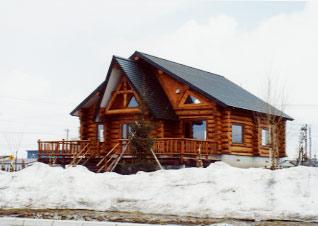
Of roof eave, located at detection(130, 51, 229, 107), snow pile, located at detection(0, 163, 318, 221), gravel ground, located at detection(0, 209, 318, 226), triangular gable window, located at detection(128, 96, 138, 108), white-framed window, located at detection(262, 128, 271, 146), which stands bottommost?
gravel ground, located at detection(0, 209, 318, 226)

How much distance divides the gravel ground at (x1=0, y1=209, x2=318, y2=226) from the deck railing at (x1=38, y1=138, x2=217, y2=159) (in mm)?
9231

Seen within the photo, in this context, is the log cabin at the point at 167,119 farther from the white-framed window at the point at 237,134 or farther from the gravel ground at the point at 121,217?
the gravel ground at the point at 121,217

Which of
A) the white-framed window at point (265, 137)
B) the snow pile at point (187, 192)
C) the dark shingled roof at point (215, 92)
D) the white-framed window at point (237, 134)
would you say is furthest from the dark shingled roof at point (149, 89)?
the snow pile at point (187, 192)

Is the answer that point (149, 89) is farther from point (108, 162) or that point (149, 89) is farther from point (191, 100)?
point (108, 162)

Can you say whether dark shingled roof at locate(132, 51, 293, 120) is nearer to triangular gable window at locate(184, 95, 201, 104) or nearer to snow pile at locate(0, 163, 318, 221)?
triangular gable window at locate(184, 95, 201, 104)

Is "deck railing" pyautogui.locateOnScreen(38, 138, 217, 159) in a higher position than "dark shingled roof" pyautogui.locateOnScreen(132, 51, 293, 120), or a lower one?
lower

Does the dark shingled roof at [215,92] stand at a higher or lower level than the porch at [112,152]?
higher

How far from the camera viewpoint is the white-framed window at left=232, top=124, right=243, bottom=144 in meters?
27.9

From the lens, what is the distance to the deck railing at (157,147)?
23953mm

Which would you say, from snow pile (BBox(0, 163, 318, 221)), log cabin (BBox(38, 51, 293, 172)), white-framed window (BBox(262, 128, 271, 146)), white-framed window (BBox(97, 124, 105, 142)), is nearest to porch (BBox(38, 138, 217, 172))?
log cabin (BBox(38, 51, 293, 172))

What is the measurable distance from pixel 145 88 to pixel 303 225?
16.4 m

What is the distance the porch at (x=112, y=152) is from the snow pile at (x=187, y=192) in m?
6.45

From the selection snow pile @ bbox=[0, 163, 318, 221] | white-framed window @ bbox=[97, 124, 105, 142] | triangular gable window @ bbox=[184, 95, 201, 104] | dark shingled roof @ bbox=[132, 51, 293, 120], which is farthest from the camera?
white-framed window @ bbox=[97, 124, 105, 142]

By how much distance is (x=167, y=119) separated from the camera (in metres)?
26.8
